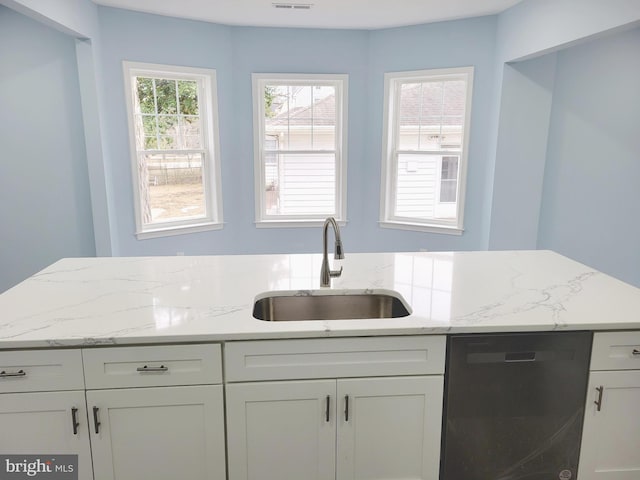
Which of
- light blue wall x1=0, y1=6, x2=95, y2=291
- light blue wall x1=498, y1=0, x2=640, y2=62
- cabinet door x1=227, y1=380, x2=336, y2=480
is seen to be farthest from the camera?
light blue wall x1=0, y1=6, x2=95, y2=291

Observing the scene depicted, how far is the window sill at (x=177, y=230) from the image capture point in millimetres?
4449

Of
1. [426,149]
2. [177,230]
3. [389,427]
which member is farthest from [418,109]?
[389,427]

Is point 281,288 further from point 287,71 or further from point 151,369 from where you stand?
point 287,71

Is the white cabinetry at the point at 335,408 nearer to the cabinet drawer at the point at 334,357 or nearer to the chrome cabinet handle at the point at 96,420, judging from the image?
the cabinet drawer at the point at 334,357

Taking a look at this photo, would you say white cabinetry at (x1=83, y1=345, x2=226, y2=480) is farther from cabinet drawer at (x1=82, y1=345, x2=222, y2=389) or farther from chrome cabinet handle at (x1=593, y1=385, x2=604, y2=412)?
chrome cabinet handle at (x1=593, y1=385, x2=604, y2=412)

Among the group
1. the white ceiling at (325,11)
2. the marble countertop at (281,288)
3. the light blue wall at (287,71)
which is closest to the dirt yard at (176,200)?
the light blue wall at (287,71)

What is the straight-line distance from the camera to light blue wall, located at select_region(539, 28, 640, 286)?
13.1ft

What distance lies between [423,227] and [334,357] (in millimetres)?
3468

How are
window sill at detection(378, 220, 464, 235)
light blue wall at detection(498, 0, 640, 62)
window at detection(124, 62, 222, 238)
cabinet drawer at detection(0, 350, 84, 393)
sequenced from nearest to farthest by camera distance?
cabinet drawer at detection(0, 350, 84, 393)
light blue wall at detection(498, 0, 640, 62)
window at detection(124, 62, 222, 238)
window sill at detection(378, 220, 464, 235)

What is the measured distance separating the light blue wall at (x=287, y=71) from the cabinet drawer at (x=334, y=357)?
3242 mm

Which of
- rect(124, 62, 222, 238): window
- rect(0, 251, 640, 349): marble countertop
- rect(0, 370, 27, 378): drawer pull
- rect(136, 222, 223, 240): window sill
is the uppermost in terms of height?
rect(124, 62, 222, 238): window

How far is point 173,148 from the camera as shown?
457 centimetres

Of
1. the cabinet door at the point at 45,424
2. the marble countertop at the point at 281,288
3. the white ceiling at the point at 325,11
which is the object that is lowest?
the cabinet door at the point at 45,424

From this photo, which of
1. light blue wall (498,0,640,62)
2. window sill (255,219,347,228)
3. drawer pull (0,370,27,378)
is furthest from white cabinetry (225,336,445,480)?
window sill (255,219,347,228)
